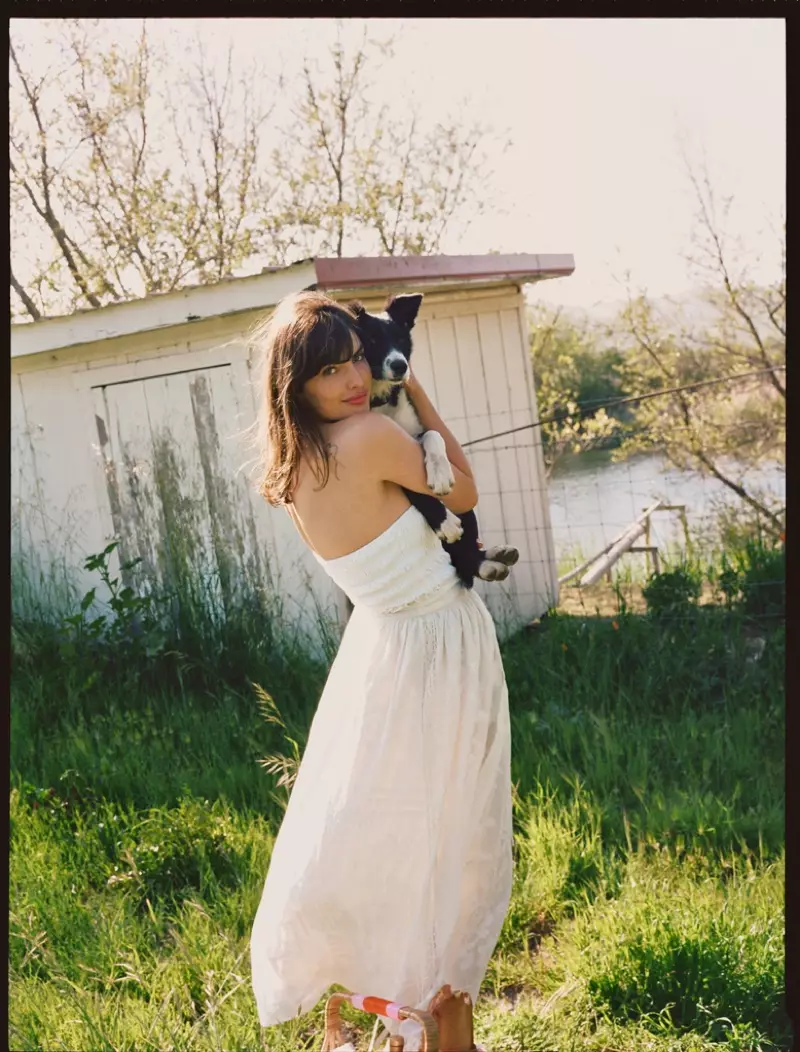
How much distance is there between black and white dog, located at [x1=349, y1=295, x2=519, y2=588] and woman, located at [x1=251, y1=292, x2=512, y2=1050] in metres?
0.15

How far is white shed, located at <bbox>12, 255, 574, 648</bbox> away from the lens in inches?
189

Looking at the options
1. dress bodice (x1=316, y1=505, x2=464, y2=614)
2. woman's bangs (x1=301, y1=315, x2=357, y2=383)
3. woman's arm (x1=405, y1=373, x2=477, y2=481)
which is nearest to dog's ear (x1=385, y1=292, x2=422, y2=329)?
woman's arm (x1=405, y1=373, x2=477, y2=481)

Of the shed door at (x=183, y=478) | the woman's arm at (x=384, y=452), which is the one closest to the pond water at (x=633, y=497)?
the shed door at (x=183, y=478)

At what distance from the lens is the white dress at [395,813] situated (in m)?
2.21

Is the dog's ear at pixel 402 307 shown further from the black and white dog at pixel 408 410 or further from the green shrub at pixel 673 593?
the green shrub at pixel 673 593

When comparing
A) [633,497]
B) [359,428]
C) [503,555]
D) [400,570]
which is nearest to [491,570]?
[503,555]

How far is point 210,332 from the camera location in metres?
4.95

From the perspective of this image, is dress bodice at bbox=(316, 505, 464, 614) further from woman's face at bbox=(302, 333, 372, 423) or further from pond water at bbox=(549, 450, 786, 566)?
pond water at bbox=(549, 450, 786, 566)

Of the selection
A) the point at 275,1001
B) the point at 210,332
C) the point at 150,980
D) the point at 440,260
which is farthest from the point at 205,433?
the point at 275,1001

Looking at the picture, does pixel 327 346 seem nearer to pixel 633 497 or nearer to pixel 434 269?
pixel 434 269

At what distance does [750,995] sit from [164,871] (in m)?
1.90

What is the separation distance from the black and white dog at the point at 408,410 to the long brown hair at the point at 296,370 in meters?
0.24

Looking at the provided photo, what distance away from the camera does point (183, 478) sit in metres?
5.25

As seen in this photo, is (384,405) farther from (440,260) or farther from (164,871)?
(440,260)
